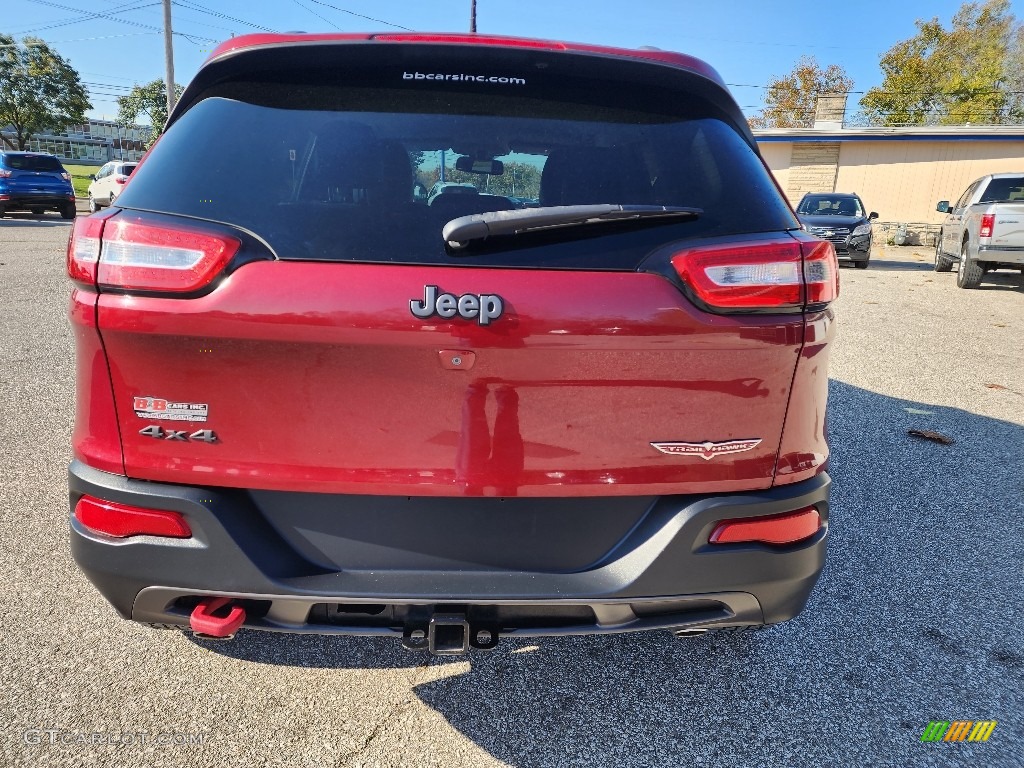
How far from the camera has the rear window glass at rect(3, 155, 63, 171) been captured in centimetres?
1911

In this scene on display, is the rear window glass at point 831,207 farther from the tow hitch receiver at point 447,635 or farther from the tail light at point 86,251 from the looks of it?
the tail light at point 86,251

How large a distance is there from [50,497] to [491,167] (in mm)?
2793

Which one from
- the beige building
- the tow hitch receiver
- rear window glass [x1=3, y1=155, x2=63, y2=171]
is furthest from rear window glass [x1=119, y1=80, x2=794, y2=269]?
the beige building

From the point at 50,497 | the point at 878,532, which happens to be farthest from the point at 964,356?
the point at 50,497

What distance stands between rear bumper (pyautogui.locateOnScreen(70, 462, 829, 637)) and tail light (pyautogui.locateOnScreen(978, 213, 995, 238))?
11.8m

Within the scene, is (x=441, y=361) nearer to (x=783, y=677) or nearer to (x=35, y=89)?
(x=783, y=677)

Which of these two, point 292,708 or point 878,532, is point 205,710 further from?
point 878,532

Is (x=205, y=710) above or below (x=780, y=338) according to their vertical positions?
below

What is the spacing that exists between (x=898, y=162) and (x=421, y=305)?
2933 centimetres

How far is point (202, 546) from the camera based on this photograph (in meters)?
1.60

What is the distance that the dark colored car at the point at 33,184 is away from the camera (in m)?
18.9

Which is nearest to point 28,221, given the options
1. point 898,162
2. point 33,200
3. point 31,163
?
point 33,200

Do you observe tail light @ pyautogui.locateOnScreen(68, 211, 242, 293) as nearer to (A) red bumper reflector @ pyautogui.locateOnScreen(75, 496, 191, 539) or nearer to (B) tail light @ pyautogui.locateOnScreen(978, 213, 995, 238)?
(A) red bumper reflector @ pyautogui.locateOnScreen(75, 496, 191, 539)

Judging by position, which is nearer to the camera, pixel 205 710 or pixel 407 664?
pixel 205 710
